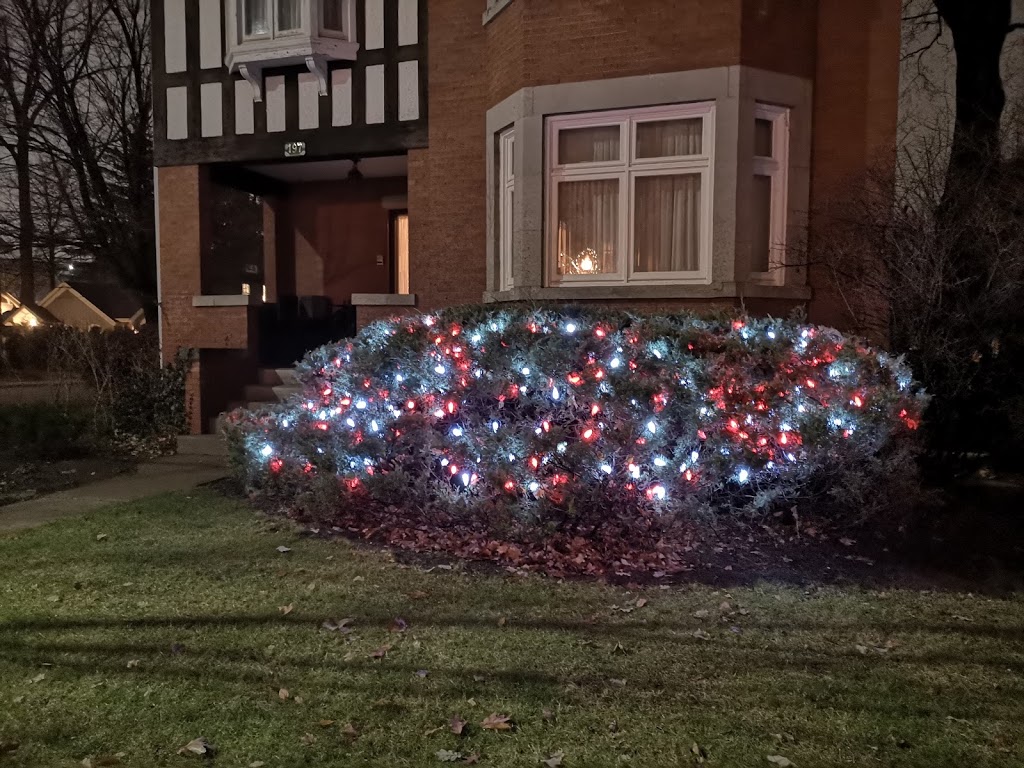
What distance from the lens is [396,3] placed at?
10.2 metres

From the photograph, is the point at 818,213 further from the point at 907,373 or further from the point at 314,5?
the point at 314,5

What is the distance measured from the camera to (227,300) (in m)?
10.7

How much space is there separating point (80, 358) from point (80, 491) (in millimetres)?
4002

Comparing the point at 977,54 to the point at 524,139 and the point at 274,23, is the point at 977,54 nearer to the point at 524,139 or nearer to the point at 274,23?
the point at 524,139

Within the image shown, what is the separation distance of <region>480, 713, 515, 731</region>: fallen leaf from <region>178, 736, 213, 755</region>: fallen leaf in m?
1.07

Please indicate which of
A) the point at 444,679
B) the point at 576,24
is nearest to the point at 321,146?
the point at 576,24

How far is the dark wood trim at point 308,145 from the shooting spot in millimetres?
10273

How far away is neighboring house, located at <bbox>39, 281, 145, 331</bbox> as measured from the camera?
152 ft

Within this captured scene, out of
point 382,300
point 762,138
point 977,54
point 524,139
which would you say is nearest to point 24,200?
point 382,300

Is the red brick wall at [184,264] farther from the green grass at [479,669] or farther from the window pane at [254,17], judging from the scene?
the green grass at [479,669]

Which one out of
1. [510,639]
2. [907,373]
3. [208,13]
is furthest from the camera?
[208,13]

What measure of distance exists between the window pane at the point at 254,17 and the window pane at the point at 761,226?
22.4ft

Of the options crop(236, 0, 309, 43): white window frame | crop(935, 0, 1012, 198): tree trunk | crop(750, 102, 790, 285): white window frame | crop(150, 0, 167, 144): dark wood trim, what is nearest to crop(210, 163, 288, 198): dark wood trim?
crop(150, 0, 167, 144): dark wood trim

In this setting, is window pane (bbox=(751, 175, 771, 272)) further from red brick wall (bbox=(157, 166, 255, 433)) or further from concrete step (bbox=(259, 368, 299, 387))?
red brick wall (bbox=(157, 166, 255, 433))
